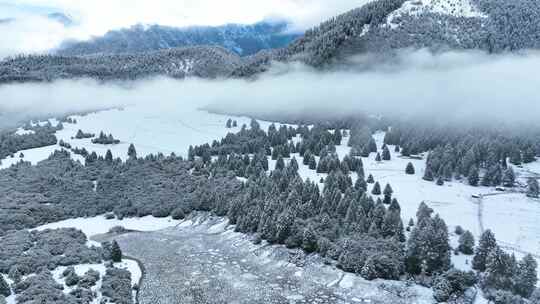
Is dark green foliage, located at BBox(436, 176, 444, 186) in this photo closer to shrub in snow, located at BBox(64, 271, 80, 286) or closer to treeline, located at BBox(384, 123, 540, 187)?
treeline, located at BBox(384, 123, 540, 187)

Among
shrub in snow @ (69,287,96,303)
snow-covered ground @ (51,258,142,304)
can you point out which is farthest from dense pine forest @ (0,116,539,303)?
shrub in snow @ (69,287,96,303)

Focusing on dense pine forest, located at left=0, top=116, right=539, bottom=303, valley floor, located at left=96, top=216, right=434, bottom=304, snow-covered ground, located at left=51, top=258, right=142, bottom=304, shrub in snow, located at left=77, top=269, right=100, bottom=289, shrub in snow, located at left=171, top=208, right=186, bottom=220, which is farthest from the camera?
shrub in snow, located at left=171, top=208, right=186, bottom=220

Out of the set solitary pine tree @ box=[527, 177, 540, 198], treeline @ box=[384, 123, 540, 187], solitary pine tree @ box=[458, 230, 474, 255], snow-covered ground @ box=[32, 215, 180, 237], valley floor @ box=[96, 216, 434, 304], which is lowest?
snow-covered ground @ box=[32, 215, 180, 237]

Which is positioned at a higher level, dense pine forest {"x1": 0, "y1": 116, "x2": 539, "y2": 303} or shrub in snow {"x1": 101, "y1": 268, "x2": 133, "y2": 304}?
dense pine forest {"x1": 0, "y1": 116, "x2": 539, "y2": 303}

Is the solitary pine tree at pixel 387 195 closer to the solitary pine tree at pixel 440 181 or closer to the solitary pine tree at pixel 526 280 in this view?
the solitary pine tree at pixel 440 181

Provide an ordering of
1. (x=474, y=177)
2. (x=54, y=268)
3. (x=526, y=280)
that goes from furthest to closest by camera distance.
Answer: (x=474, y=177), (x=54, y=268), (x=526, y=280)

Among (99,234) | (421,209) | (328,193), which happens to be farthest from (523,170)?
(99,234)

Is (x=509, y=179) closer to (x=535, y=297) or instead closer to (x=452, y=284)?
(x=535, y=297)

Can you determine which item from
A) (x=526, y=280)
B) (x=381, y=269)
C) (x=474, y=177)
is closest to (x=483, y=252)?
(x=526, y=280)

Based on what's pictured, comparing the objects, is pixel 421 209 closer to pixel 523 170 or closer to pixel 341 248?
pixel 341 248

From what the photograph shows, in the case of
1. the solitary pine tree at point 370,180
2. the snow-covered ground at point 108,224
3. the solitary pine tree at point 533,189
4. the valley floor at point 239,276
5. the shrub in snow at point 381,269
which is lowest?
the snow-covered ground at point 108,224

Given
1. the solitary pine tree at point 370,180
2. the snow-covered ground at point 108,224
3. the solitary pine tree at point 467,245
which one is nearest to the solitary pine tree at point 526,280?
the solitary pine tree at point 467,245

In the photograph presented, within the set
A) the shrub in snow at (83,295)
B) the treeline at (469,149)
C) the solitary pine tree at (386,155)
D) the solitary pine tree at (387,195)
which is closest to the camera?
the shrub in snow at (83,295)
